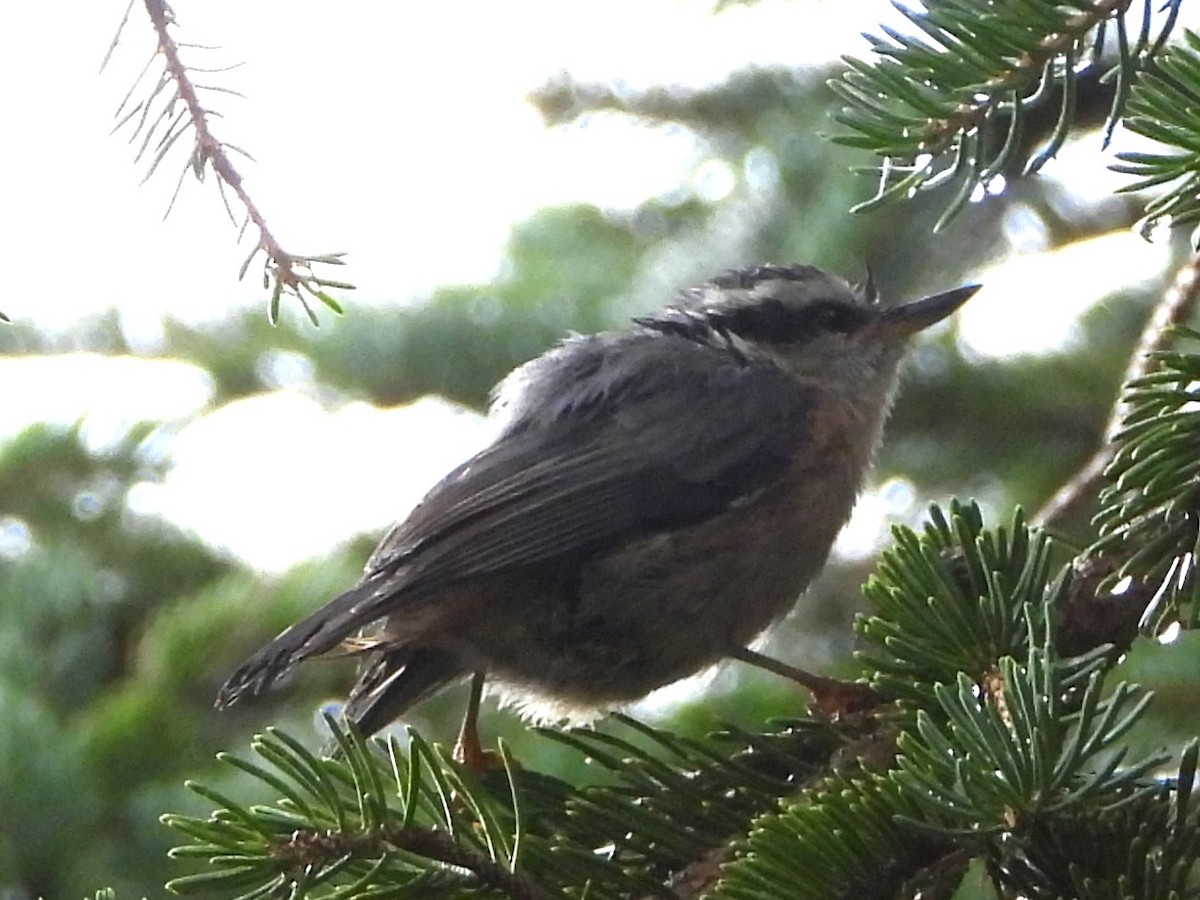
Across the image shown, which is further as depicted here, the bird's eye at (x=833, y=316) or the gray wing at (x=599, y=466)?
the bird's eye at (x=833, y=316)

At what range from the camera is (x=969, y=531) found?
188cm

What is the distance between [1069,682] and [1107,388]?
6.61ft

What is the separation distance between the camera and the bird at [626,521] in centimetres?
291

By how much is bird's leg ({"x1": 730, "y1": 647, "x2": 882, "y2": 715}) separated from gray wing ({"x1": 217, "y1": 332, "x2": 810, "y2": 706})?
308 mm

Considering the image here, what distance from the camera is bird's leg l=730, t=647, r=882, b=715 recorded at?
2.01 m

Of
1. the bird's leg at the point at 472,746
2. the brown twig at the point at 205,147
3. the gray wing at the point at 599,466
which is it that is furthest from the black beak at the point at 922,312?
the brown twig at the point at 205,147

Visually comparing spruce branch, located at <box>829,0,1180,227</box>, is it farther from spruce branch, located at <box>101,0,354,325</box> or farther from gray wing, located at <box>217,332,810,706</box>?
gray wing, located at <box>217,332,810,706</box>

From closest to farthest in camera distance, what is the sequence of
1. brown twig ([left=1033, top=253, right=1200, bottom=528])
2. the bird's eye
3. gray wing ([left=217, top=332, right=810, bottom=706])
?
1. brown twig ([left=1033, top=253, right=1200, bottom=528])
2. gray wing ([left=217, top=332, right=810, bottom=706])
3. the bird's eye

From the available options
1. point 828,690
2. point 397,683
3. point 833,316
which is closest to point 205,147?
point 828,690

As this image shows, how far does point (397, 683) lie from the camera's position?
2.94 metres

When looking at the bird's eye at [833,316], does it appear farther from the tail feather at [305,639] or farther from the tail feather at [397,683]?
the tail feather at [305,639]

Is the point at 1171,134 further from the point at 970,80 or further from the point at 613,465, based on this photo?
the point at 613,465

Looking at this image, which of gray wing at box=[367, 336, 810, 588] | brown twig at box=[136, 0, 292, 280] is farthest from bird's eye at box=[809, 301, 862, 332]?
brown twig at box=[136, 0, 292, 280]

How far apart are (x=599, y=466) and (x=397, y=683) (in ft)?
1.93
